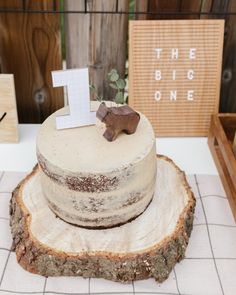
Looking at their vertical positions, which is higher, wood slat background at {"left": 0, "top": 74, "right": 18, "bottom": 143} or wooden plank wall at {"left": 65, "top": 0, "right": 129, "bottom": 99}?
wooden plank wall at {"left": 65, "top": 0, "right": 129, "bottom": 99}

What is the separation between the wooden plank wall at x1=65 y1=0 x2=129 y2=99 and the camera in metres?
1.26

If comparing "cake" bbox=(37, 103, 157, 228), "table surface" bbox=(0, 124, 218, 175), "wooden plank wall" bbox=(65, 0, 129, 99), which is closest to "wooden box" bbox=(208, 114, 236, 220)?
"table surface" bbox=(0, 124, 218, 175)

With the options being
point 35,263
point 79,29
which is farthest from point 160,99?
point 35,263

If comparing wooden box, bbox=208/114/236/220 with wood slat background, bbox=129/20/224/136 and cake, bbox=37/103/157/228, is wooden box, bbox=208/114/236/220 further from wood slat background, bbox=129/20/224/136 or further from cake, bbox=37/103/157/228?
cake, bbox=37/103/157/228

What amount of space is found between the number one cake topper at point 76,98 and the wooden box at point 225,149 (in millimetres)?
413

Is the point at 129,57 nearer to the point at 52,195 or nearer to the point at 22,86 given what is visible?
the point at 22,86

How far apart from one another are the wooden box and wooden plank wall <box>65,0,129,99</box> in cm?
38

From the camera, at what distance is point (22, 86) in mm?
1413

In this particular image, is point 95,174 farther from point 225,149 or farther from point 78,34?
point 78,34

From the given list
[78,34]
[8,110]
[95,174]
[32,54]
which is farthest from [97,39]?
[95,174]

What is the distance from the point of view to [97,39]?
1.31 metres

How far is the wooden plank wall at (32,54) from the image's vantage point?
1281 mm

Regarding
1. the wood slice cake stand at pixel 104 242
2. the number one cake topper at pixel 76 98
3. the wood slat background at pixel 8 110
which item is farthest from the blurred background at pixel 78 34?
the wood slice cake stand at pixel 104 242

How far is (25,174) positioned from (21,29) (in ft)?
1.57
